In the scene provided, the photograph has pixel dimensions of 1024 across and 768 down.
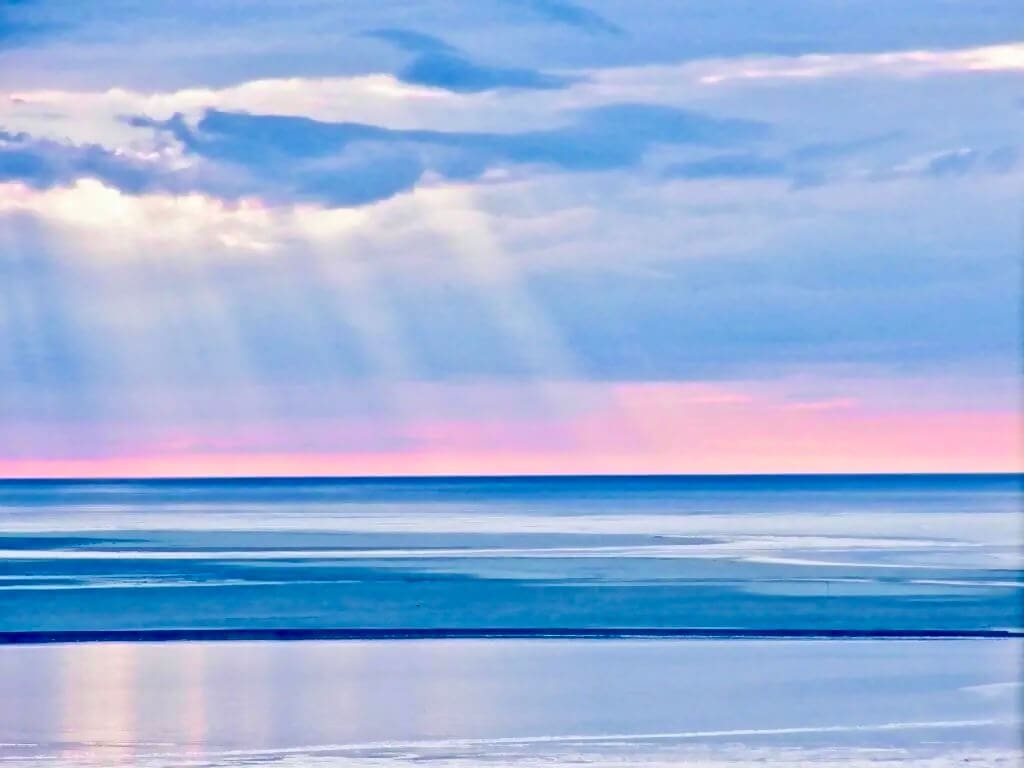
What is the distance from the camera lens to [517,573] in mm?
31594

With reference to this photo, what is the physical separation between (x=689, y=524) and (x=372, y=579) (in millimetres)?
34335

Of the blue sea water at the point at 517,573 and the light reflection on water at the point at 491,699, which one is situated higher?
the blue sea water at the point at 517,573

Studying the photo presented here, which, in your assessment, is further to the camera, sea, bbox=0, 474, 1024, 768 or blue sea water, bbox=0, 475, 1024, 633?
blue sea water, bbox=0, 475, 1024, 633

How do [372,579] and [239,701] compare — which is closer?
[239,701]

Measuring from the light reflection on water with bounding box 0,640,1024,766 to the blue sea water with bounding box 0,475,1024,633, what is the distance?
7.19 feet

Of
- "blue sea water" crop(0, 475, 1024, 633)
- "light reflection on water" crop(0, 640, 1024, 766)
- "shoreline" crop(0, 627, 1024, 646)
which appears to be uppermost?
"blue sea water" crop(0, 475, 1024, 633)

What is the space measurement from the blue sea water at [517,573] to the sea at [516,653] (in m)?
0.13

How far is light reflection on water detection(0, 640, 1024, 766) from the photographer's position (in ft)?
34.7

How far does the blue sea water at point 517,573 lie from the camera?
22094 mm

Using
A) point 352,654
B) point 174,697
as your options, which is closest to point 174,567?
point 352,654

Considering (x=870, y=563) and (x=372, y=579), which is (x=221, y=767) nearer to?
(x=372, y=579)

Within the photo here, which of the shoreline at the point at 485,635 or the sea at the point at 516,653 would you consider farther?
the shoreline at the point at 485,635

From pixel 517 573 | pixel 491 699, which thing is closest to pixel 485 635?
pixel 491 699

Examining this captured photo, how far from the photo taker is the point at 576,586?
28.0m
